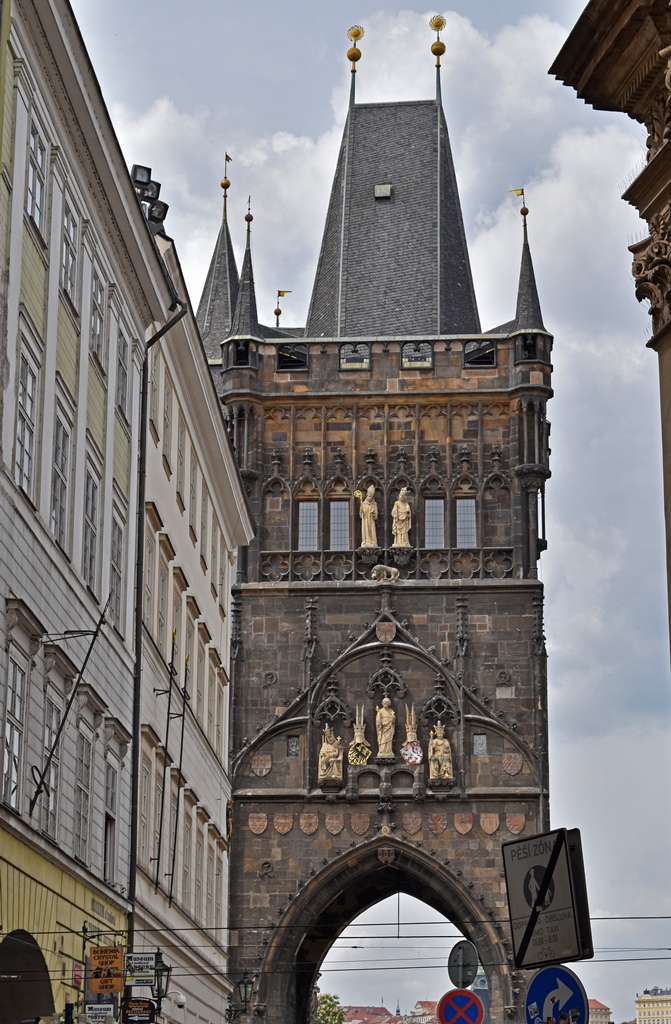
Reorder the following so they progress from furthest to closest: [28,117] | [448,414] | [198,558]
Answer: [448,414] < [198,558] < [28,117]

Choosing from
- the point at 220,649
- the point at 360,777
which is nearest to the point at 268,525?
the point at 360,777

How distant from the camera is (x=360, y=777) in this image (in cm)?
4181

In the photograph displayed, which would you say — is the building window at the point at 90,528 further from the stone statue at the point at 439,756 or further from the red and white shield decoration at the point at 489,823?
the red and white shield decoration at the point at 489,823

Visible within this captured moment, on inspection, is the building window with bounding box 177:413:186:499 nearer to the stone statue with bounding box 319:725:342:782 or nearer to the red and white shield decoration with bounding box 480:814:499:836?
the stone statue with bounding box 319:725:342:782

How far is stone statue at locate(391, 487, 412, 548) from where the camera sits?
142 feet

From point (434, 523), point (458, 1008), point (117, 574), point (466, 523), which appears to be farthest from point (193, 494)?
point (458, 1008)

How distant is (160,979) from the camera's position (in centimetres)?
2086

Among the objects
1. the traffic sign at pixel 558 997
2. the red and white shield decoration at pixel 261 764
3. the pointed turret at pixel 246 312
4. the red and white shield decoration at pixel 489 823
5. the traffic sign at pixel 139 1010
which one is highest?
the pointed turret at pixel 246 312

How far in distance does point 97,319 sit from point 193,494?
8415 mm

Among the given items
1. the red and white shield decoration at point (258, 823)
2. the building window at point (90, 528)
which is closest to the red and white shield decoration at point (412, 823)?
the red and white shield decoration at point (258, 823)

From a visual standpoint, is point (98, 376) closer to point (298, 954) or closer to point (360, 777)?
point (360, 777)

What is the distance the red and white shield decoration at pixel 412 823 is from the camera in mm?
41344

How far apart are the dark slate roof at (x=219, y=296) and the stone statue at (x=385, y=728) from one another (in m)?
13.3

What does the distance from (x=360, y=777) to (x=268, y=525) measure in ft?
20.6
